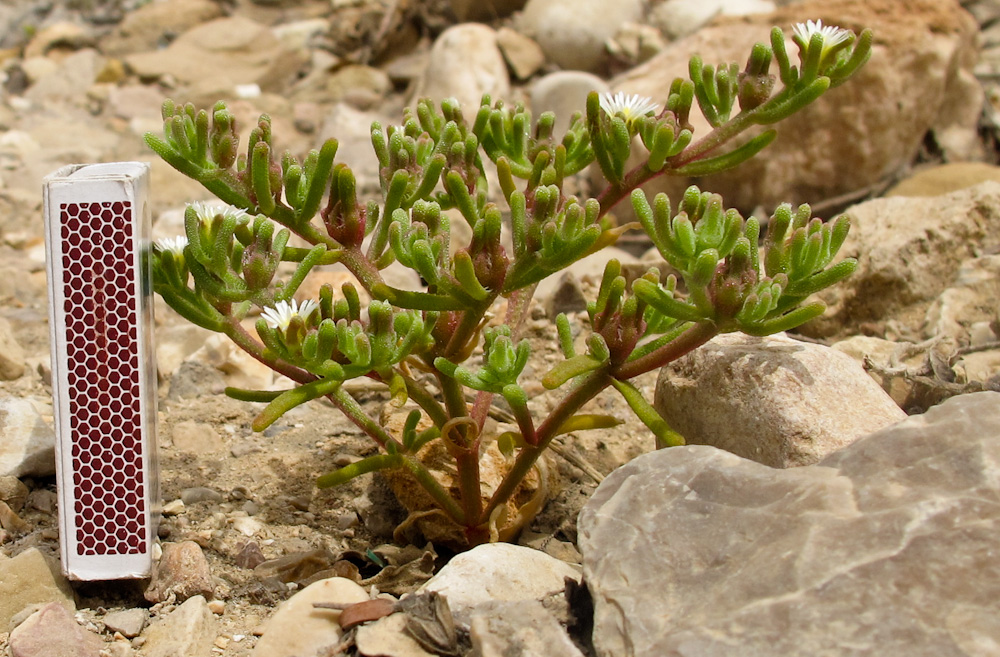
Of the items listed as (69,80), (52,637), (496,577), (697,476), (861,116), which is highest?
(697,476)

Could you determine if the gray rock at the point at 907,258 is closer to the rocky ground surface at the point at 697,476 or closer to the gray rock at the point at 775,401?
the rocky ground surface at the point at 697,476

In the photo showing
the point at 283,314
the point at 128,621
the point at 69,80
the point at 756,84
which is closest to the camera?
the point at 283,314

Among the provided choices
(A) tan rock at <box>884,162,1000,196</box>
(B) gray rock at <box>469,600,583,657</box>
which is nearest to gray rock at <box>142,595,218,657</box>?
(B) gray rock at <box>469,600,583,657</box>

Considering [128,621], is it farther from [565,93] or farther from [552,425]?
[565,93]

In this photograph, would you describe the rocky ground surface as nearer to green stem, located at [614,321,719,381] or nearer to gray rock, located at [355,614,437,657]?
gray rock, located at [355,614,437,657]

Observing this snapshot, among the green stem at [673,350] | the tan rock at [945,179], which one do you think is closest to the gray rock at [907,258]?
the tan rock at [945,179]

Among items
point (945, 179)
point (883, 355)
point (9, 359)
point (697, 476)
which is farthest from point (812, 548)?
point (945, 179)

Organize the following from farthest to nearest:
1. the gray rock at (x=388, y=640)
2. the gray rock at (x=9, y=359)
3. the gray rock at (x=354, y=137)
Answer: the gray rock at (x=354, y=137)
the gray rock at (x=9, y=359)
the gray rock at (x=388, y=640)
